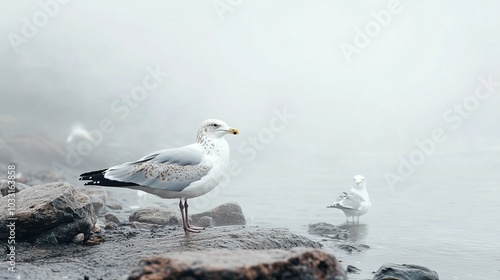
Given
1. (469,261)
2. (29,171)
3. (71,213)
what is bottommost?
(469,261)

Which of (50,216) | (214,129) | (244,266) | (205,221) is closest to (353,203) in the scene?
(205,221)

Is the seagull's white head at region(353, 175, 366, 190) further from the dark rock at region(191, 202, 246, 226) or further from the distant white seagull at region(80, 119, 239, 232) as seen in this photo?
the distant white seagull at region(80, 119, 239, 232)

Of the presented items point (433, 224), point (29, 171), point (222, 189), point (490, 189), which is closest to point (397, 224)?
point (433, 224)

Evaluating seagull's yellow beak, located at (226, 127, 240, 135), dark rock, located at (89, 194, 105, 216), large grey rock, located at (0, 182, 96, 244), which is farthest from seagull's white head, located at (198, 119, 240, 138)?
dark rock, located at (89, 194, 105, 216)

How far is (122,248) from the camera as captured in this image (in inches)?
292

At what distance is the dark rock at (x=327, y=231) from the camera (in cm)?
1255

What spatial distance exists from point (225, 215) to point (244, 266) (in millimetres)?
9750

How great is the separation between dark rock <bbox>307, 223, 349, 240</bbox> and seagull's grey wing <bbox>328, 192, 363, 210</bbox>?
1.94m

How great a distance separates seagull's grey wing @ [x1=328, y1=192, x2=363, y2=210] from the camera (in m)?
15.2

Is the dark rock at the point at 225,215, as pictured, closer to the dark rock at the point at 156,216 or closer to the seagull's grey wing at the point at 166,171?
the dark rock at the point at 156,216

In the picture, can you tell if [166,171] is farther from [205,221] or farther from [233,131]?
[205,221]

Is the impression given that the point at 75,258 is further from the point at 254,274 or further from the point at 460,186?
the point at 460,186

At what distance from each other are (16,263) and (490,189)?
21.2 metres

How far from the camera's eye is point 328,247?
10609mm
